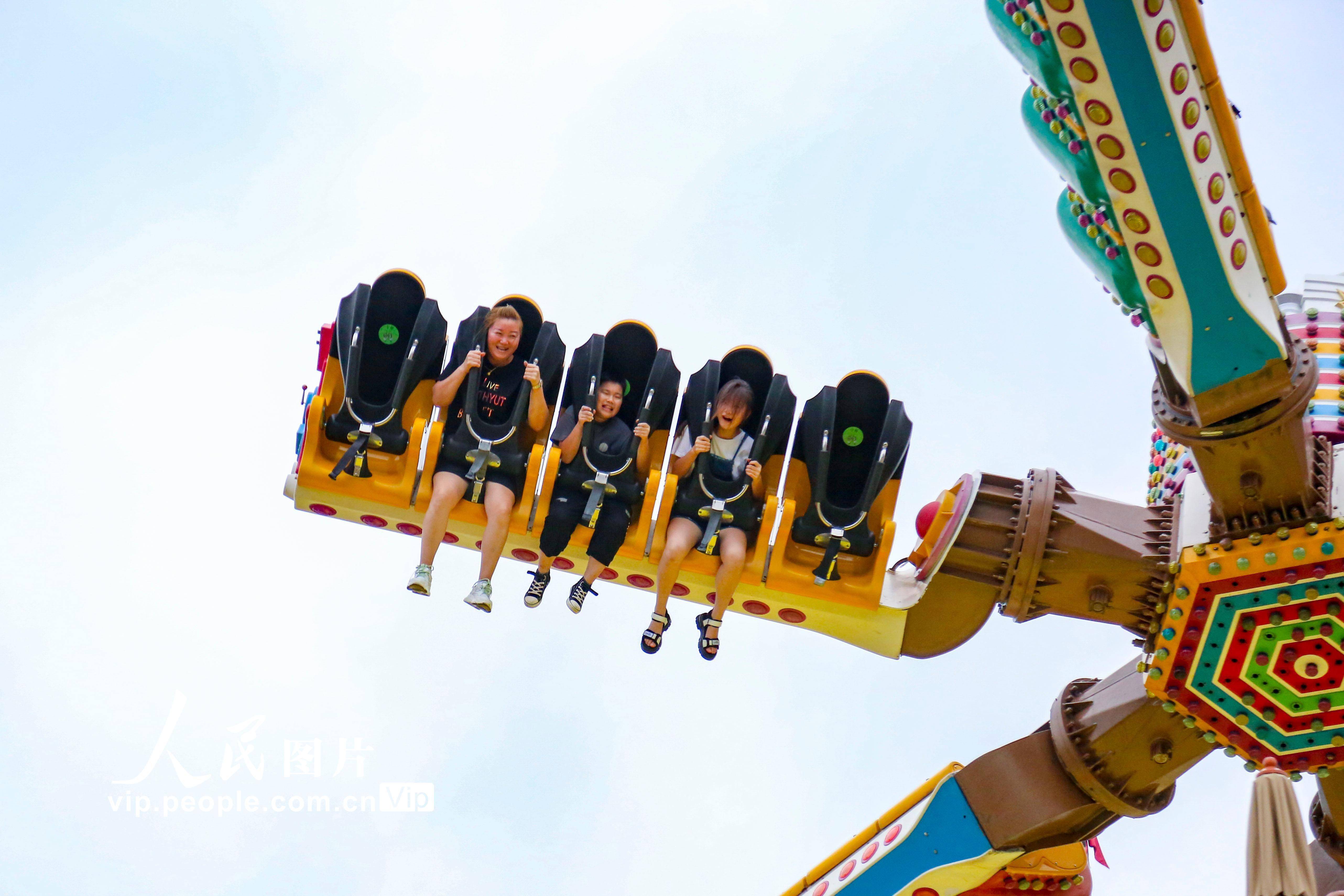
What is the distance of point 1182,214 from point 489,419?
419 cm

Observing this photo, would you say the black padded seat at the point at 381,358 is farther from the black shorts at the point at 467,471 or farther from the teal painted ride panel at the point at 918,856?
the teal painted ride panel at the point at 918,856

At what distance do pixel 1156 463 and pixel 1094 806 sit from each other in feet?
6.61

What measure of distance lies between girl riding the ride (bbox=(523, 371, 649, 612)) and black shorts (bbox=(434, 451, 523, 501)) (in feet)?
0.81

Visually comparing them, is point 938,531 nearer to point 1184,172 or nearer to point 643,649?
point 643,649

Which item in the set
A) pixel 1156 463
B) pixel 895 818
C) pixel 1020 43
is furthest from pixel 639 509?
pixel 1020 43

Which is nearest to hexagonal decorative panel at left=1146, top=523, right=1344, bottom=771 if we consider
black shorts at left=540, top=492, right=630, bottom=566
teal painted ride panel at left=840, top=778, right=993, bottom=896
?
teal painted ride panel at left=840, top=778, right=993, bottom=896

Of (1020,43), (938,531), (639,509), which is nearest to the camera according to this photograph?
(1020,43)

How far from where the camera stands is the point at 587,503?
27.6 ft

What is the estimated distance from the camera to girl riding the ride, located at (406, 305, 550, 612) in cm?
827

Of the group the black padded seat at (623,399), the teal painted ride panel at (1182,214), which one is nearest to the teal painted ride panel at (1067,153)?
the teal painted ride panel at (1182,214)

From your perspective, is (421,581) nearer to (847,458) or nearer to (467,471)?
(467,471)

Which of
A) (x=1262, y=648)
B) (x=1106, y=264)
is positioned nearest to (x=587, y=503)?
(x=1106, y=264)

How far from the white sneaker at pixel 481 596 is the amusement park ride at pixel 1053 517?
1.37 ft

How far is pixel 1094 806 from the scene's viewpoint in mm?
8219
